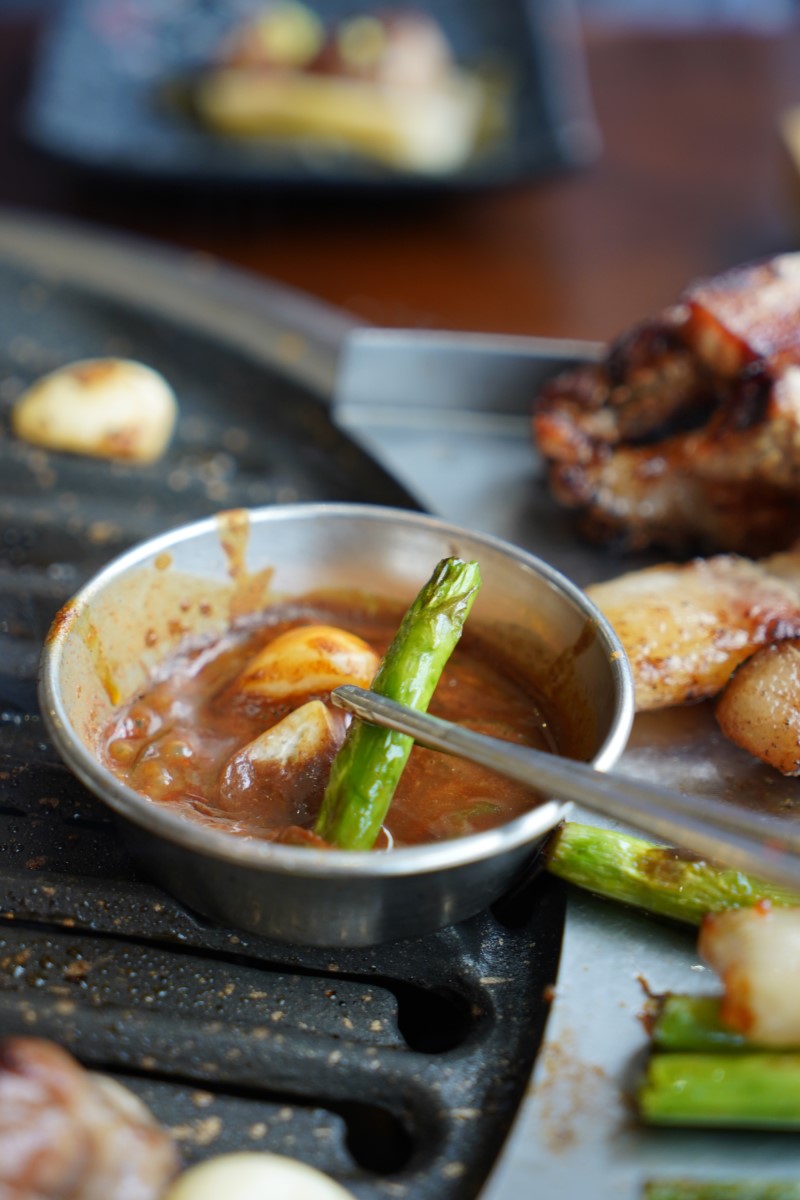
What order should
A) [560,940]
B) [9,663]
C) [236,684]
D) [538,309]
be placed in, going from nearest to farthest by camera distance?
1. [560,940]
2. [236,684]
3. [9,663]
4. [538,309]

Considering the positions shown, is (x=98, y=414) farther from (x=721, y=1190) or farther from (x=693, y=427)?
(x=721, y=1190)

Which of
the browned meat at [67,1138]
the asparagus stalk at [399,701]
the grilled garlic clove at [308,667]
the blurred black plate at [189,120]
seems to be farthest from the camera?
the blurred black plate at [189,120]

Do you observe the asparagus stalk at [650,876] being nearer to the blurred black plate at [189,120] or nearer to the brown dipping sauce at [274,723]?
the brown dipping sauce at [274,723]

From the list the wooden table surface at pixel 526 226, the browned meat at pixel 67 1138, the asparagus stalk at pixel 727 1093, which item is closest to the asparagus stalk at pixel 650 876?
the asparagus stalk at pixel 727 1093

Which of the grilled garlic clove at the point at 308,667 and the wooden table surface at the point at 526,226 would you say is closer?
the grilled garlic clove at the point at 308,667

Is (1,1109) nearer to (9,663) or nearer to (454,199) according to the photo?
(9,663)

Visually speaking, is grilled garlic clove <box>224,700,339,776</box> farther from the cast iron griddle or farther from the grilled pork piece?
the grilled pork piece

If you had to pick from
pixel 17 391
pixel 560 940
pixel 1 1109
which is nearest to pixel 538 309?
pixel 17 391
